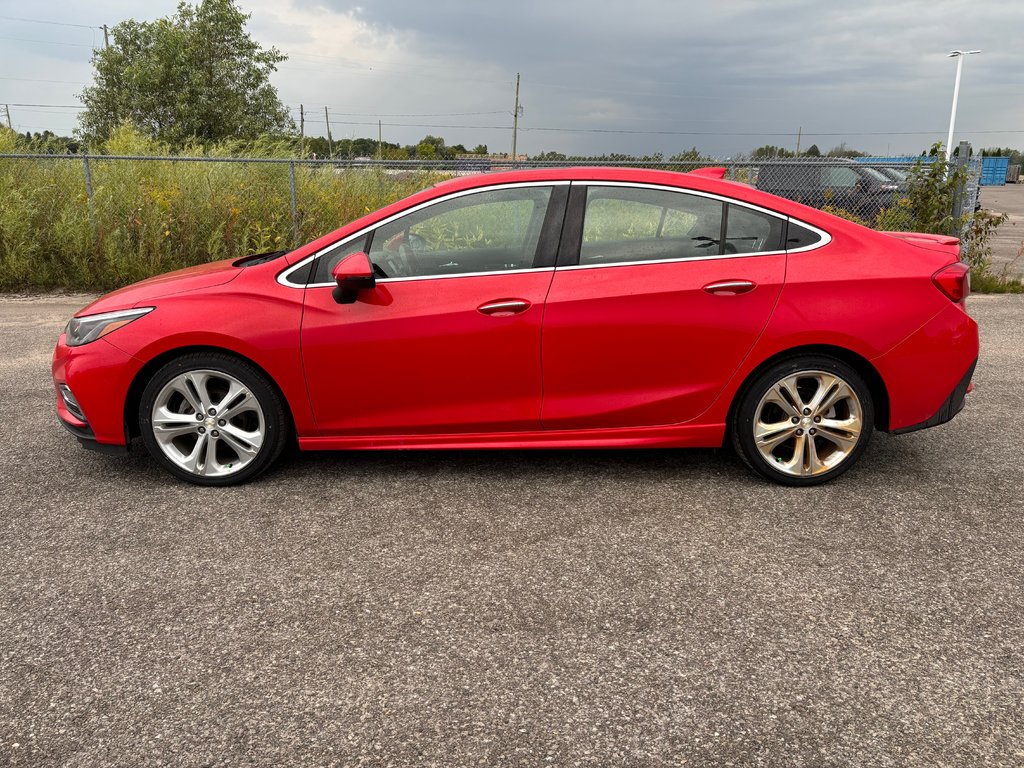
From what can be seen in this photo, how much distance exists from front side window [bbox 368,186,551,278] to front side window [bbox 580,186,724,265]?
0.27m

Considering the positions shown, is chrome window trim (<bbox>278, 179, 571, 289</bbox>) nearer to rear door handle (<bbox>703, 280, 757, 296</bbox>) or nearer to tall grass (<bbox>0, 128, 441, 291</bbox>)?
rear door handle (<bbox>703, 280, 757, 296</bbox>)

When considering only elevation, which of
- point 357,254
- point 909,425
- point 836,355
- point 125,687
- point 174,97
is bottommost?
point 125,687

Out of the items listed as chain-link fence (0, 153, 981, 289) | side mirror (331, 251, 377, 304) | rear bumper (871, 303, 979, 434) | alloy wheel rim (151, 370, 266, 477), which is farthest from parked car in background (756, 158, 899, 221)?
alloy wheel rim (151, 370, 266, 477)

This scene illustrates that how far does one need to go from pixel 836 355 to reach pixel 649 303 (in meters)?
1.01

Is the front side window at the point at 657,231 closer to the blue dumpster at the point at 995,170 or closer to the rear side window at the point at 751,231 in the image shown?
the rear side window at the point at 751,231

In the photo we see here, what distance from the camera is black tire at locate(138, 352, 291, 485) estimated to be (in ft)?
13.8

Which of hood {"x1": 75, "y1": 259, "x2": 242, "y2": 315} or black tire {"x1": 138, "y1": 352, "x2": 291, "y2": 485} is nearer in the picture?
black tire {"x1": 138, "y1": 352, "x2": 291, "y2": 485}

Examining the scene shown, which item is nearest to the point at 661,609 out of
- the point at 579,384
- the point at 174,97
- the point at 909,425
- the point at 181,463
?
the point at 579,384

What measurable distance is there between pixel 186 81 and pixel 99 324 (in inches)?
1556

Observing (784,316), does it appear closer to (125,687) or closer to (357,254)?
(357,254)

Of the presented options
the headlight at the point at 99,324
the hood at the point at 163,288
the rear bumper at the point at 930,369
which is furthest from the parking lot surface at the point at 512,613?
the hood at the point at 163,288

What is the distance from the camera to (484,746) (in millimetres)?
2371

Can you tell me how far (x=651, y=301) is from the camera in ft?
13.5

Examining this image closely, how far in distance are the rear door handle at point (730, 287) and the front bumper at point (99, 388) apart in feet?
9.61
